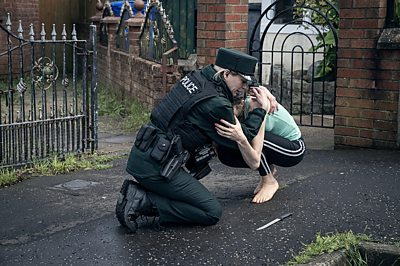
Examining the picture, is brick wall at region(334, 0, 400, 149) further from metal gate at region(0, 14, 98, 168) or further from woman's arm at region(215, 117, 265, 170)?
Result: metal gate at region(0, 14, 98, 168)

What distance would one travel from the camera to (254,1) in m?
14.4

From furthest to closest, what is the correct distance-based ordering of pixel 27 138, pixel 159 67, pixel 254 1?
1. pixel 254 1
2. pixel 159 67
3. pixel 27 138

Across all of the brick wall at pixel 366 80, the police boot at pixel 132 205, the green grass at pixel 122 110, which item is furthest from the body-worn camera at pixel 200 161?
the green grass at pixel 122 110

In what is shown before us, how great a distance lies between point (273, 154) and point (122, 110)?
625 cm

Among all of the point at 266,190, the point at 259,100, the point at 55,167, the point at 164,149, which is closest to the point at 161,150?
the point at 164,149

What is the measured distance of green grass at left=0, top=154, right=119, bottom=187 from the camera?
676 cm

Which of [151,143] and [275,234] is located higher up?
[151,143]

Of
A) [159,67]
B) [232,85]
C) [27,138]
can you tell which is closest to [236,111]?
[232,85]

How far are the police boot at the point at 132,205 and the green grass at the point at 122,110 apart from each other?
17.2 feet

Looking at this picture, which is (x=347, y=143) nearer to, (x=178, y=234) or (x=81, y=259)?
(x=178, y=234)

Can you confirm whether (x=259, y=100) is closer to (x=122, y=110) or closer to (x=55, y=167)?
(x=55, y=167)

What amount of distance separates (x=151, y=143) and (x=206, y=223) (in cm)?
70

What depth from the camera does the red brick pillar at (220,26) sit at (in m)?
8.12

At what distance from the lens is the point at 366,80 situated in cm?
754
